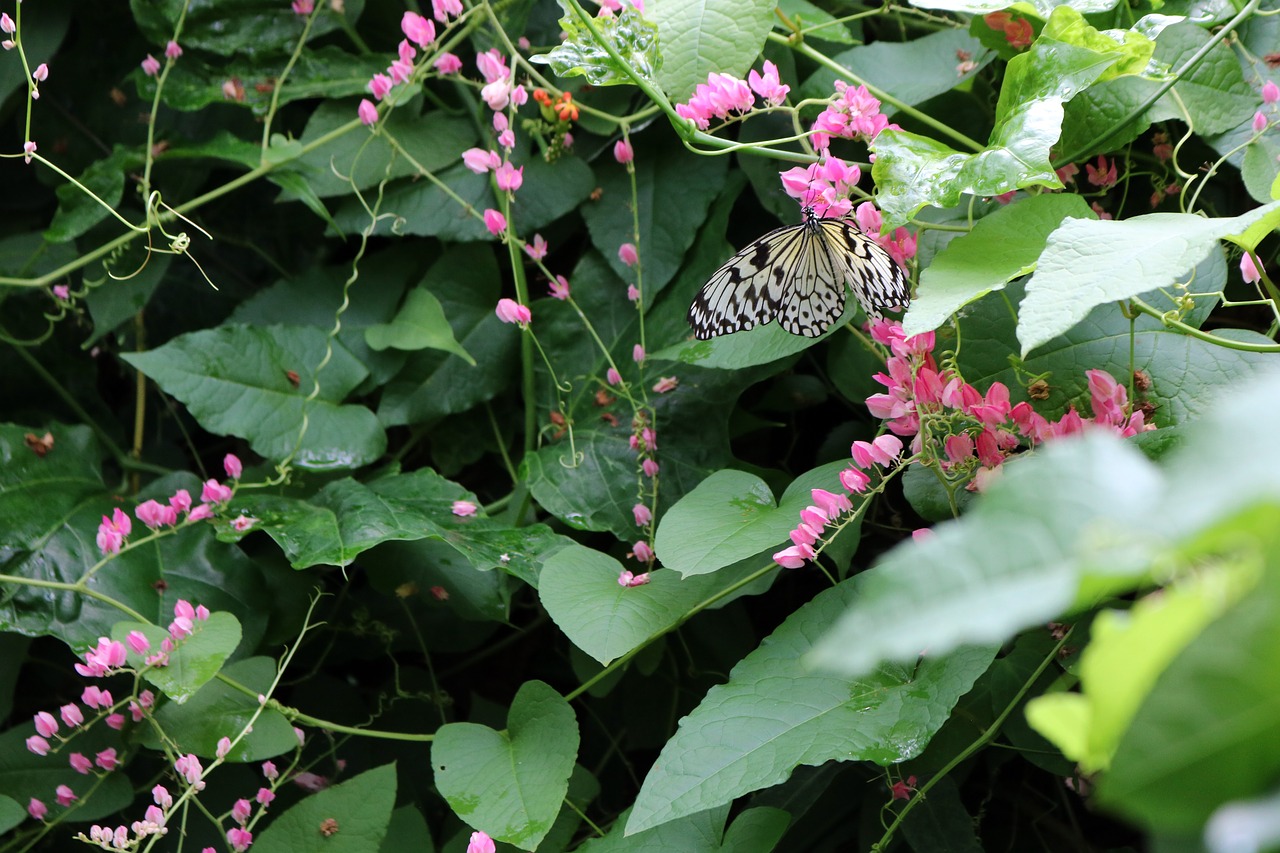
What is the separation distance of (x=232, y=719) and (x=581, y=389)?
463 millimetres

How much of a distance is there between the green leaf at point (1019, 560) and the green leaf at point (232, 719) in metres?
0.73

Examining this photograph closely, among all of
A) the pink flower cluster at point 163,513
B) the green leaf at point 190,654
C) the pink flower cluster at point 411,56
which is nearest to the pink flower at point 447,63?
the pink flower cluster at point 411,56

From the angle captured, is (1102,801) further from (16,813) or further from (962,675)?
(16,813)

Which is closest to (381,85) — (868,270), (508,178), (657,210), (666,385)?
(508,178)

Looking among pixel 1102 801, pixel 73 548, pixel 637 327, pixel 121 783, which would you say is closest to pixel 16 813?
pixel 121 783

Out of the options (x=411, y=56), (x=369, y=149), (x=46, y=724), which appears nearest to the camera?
(x=46, y=724)

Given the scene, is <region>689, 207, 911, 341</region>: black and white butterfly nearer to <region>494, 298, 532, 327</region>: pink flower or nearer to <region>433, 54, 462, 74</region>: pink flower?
<region>494, 298, 532, 327</region>: pink flower

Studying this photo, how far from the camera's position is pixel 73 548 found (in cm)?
92

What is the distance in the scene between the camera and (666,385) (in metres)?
0.91

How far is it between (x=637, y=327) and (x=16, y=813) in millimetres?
715

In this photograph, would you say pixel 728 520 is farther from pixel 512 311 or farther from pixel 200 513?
pixel 200 513

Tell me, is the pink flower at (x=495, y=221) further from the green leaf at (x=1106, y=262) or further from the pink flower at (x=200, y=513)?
the green leaf at (x=1106, y=262)

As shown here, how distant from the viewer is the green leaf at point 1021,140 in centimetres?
58

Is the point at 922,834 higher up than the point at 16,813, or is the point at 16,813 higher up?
the point at 16,813
